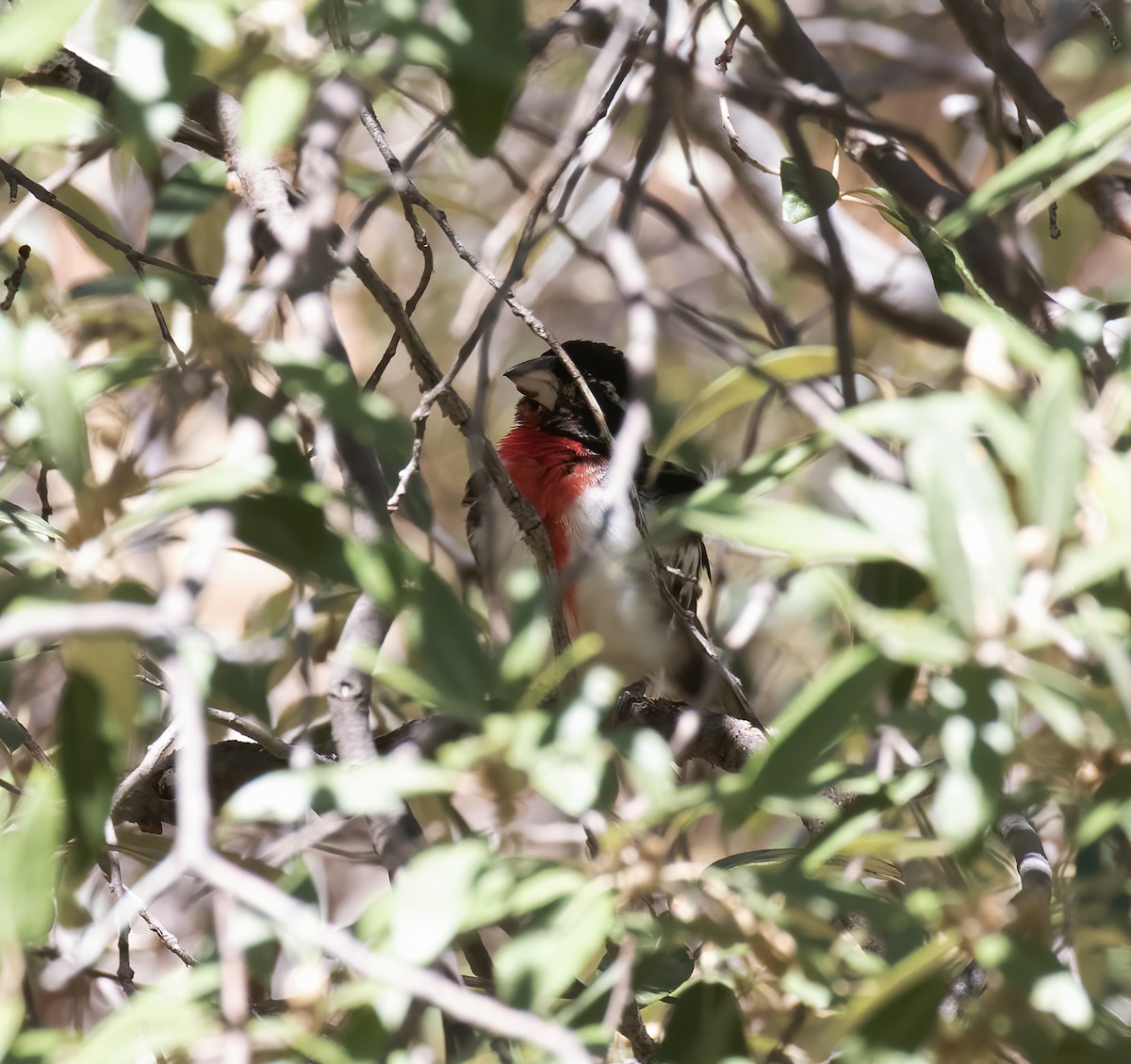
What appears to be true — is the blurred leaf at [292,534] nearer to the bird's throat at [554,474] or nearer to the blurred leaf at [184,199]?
the blurred leaf at [184,199]

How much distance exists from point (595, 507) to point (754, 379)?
5.32ft

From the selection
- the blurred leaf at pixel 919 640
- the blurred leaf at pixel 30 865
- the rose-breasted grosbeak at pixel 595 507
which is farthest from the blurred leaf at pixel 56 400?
the rose-breasted grosbeak at pixel 595 507

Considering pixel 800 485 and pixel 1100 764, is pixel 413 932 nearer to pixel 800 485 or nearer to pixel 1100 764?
pixel 1100 764

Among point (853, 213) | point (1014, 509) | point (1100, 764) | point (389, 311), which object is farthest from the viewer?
point (853, 213)

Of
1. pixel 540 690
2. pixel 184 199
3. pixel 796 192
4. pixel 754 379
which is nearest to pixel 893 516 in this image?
pixel 540 690

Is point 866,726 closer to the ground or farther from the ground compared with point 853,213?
farther from the ground

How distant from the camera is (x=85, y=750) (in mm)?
1091

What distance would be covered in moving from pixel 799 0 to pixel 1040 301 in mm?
3895

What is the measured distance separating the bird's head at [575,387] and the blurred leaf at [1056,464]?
281 cm

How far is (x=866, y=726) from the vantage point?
1.01 metres

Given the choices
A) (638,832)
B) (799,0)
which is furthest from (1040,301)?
(799,0)

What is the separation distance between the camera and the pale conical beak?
12.4 feet

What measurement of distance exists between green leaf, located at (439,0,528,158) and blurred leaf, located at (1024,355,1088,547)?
0.50 metres

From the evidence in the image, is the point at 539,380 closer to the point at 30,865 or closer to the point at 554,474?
the point at 554,474
